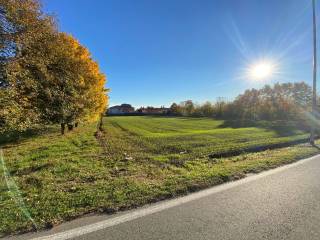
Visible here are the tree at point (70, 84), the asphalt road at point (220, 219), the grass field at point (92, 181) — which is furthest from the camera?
the tree at point (70, 84)

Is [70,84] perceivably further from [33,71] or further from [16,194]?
[16,194]

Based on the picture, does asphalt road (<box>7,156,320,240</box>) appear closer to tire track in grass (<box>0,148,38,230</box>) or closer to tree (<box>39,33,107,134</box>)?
tire track in grass (<box>0,148,38,230</box>)

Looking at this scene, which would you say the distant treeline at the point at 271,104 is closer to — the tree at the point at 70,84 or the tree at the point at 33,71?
Result: the tree at the point at 70,84

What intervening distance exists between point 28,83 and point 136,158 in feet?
21.4

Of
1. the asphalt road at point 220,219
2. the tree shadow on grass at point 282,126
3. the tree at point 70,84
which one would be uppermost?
the tree at point 70,84

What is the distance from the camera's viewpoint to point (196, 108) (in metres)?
95.5

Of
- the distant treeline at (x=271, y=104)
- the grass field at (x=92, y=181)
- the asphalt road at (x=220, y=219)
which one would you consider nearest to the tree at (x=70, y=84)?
the grass field at (x=92, y=181)

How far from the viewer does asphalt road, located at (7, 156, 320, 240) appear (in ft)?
13.1

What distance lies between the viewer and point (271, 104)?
61.9 m

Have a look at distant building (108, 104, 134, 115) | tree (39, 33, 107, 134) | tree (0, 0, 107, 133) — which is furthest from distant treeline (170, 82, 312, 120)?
distant building (108, 104, 134, 115)

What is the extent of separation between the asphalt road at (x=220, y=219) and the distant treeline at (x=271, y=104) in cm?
4970

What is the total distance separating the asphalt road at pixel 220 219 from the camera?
399cm

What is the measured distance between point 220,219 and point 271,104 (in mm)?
62052

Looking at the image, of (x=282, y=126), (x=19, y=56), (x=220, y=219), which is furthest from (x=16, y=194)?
(x=282, y=126)
